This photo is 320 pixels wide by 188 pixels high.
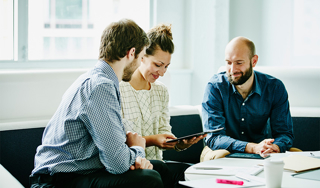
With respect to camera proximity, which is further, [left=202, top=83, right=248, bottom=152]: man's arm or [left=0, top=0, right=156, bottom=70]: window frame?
[left=0, top=0, right=156, bottom=70]: window frame

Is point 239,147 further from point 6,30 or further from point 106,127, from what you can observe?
point 6,30

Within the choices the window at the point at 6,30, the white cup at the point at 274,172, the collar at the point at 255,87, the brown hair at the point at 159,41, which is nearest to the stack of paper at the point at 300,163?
the white cup at the point at 274,172

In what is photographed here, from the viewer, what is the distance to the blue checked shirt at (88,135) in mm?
1394

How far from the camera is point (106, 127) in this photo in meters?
1.40

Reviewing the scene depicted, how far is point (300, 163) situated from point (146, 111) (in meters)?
0.97

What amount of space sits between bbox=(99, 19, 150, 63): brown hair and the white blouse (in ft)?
1.65

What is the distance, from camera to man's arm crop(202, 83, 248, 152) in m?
2.17

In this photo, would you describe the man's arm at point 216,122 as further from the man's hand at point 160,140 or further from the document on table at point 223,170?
the document on table at point 223,170

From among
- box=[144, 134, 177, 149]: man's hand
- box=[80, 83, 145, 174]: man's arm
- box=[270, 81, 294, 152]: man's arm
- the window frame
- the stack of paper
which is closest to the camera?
box=[80, 83, 145, 174]: man's arm

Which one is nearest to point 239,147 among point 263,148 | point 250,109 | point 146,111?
point 263,148

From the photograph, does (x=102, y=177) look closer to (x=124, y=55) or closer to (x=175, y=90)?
(x=124, y=55)

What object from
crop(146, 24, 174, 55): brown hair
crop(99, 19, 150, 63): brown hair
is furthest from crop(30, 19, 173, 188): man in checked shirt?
crop(146, 24, 174, 55): brown hair

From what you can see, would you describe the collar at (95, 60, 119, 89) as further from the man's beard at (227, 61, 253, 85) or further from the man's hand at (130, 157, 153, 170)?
the man's beard at (227, 61, 253, 85)

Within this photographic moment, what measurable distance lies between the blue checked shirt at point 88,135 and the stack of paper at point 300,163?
0.70 m
